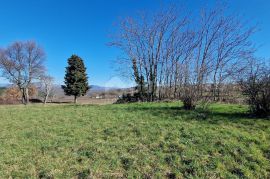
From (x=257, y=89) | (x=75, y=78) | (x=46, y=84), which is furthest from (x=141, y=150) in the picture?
(x=46, y=84)

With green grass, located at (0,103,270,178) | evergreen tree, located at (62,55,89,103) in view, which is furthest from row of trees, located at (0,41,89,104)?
green grass, located at (0,103,270,178)

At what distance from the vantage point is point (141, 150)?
3.90 metres

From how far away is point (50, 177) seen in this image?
10.1ft

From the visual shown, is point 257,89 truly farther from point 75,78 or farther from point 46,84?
point 46,84

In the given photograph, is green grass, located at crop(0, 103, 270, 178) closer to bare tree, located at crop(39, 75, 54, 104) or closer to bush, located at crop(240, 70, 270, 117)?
bush, located at crop(240, 70, 270, 117)

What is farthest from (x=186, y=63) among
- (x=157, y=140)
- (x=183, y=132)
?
(x=157, y=140)

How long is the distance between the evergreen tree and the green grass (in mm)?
24762

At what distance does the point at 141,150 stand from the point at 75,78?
27.6m

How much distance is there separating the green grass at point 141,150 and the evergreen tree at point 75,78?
2476 centimetres

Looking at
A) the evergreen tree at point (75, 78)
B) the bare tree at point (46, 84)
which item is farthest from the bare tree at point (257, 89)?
the bare tree at point (46, 84)

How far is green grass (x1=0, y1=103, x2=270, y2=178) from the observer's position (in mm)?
3205

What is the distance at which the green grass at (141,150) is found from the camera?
10.5 feet

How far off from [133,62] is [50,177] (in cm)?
1439

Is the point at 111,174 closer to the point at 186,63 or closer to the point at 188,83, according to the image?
the point at 188,83
